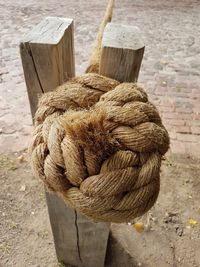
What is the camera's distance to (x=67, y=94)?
1077 millimetres

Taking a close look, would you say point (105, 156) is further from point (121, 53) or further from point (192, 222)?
point (192, 222)

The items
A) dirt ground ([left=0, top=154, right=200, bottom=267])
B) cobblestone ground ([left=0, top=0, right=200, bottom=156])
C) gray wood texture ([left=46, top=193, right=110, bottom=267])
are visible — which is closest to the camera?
gray wood texture ([left=46, top=193, right=110, bottom=267])

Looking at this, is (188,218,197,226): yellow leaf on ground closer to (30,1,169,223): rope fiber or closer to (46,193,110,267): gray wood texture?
(46,193,110,267): gray wood texture

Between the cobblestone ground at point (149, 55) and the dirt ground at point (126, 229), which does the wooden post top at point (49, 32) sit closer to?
the dirt ground at point (126, 229)

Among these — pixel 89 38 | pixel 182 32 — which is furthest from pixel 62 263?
pixel 182 32

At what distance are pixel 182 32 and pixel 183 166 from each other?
11.9ft

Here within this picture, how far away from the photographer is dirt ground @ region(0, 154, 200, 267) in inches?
89.3

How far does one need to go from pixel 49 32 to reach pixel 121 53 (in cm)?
28

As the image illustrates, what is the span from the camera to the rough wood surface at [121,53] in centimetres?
112

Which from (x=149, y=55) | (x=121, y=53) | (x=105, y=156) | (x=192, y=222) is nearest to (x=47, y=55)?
(x=121, y=53)

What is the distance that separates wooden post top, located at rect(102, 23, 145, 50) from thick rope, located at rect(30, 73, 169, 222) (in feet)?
0.63

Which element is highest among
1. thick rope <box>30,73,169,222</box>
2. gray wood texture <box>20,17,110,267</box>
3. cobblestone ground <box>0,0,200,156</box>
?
gray wood texture <box>20,17,110,267</box>

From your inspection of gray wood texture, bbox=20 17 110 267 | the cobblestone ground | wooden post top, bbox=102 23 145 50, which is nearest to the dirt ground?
the cobblestone ground

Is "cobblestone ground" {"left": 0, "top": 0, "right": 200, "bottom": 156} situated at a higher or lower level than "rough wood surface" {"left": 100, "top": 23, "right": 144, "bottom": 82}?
lower
